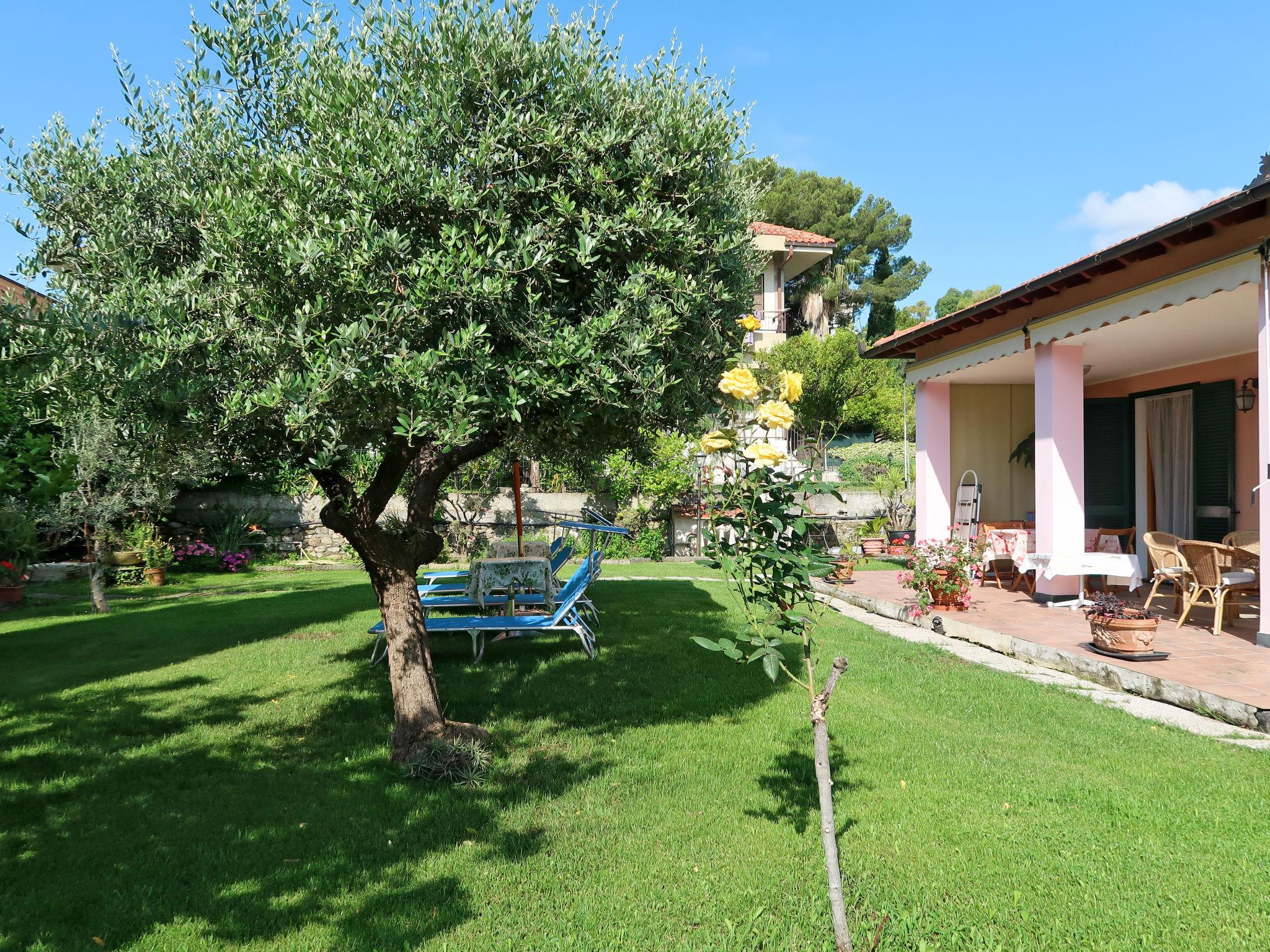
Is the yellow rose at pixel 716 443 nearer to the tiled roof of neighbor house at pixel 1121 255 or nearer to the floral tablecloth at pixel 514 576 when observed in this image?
the floral tablecloth at pixel 514 576

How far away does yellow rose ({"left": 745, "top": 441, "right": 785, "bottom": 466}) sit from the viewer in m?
2.80

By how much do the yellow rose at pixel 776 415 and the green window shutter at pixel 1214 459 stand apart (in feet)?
32.7

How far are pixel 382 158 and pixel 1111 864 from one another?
445 cm

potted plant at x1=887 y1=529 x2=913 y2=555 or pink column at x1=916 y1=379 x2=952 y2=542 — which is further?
potted plant at x1=887 y1=529 x2=913 y2=555

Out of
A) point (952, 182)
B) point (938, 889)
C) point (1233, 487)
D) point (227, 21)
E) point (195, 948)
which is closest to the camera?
point (195, 948)

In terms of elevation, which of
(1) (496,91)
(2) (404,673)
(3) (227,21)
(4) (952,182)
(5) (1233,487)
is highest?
(4) (952,182)

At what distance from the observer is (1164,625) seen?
738cm

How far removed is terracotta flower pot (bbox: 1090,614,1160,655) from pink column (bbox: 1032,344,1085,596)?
279cm

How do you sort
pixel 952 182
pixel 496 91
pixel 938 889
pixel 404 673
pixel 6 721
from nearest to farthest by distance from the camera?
1. pixel 938 889
2. pixel 496 91
3. pixel 404 673
4. pixel 6 721
5. pixel 952 182

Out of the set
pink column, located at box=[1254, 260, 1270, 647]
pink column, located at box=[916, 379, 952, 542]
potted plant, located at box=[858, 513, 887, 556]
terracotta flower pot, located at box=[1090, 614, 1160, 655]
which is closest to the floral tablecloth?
terracotta flower pot, located at box=[1090, 614, 1160, 655]

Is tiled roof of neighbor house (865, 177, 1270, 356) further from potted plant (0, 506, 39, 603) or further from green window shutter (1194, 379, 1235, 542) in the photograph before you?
potted plant (0, 506, 39, 603)

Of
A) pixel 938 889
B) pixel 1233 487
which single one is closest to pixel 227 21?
pixel 938 889

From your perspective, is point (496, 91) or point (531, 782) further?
point (531, 782)

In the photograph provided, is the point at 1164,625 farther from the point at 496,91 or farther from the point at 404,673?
the point at 496,91
